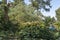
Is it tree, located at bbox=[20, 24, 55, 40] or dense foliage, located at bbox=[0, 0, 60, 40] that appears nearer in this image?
tree, located at bbox=[20, 24, 55, 40]

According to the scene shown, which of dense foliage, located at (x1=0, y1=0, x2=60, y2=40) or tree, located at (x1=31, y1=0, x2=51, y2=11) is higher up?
tree, located at (x1=31, y1=0, x2=51, y2=11)

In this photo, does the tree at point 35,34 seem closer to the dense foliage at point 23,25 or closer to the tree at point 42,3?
the dense foliage at point 23,25

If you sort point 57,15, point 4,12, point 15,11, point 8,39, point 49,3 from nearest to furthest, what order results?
point 8,39, point 4,12, point 15,11, point 49,3, point 57,15

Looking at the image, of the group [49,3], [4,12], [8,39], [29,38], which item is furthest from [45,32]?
[49,3]

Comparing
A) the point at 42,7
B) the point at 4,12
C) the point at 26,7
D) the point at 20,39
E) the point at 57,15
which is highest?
the point at 57,15

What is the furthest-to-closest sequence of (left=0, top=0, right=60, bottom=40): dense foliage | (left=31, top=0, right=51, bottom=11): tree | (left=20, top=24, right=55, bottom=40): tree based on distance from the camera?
(left=31, top=0, right=51, bottom=11): tree < (left=0, top=0, right=60, bottom=40): dense foliage < (left=20, top=24, right=55, bottom=40): tree

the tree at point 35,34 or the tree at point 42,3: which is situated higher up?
the tree at point 42,3

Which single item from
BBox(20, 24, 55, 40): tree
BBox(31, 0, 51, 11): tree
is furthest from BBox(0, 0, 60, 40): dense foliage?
BBox(31, 0, 51, 11): tree

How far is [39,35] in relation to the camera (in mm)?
17859

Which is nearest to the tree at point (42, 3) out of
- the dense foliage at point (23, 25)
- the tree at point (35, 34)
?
the dense foliage at point (23, 25)

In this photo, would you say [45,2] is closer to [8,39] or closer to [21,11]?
[21,11]

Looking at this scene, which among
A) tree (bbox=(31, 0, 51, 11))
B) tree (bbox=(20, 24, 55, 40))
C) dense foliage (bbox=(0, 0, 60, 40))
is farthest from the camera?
tree (bbox=(31, 0, 51, 11))

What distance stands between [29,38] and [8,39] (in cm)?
180

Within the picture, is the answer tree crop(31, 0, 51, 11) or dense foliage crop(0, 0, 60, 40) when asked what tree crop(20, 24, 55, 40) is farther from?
tree crop(31, 0, 51, 11)
